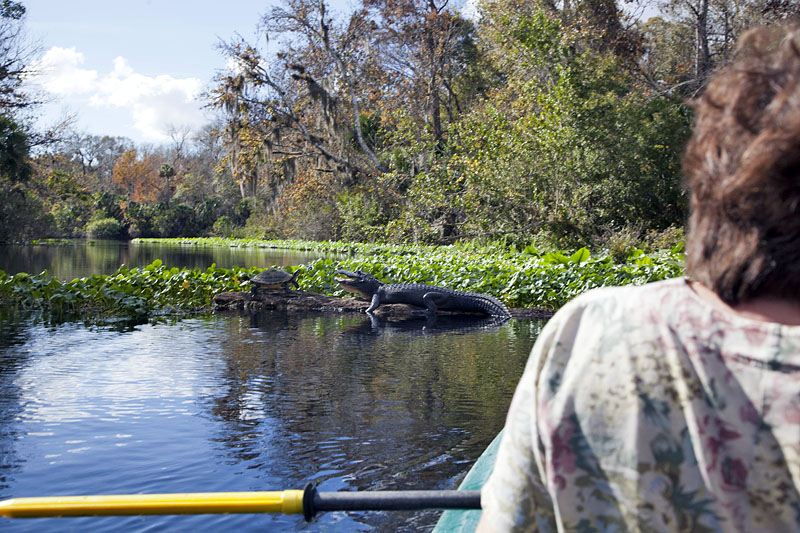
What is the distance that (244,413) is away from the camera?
16.9 feet

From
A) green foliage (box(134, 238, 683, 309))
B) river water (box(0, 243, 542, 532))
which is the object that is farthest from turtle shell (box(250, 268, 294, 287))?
river water (box(0, 243, 542, 532))

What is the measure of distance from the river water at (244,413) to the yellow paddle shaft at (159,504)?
6.07 ft

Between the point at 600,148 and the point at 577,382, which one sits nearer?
the point at 577,382

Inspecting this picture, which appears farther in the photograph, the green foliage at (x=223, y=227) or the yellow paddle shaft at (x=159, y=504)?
the green foliage at (x=223, y=227)

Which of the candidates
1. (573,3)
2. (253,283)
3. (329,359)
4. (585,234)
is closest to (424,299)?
(253,283)

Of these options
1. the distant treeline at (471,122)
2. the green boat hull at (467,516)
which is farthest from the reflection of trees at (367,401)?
the distant treeline at (471,122)

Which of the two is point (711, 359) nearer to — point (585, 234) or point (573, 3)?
point (585, 234)

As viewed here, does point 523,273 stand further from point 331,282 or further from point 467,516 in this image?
point 467,516

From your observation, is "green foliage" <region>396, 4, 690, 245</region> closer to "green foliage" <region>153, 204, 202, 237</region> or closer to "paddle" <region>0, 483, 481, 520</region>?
"paddle" <region>0, 483, 481, 520</region>

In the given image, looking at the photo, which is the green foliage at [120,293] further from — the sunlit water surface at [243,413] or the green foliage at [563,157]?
the green foliage at [563,157]

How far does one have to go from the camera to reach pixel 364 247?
24297 millimetres

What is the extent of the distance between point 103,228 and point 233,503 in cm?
5110

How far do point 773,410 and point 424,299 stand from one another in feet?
32.1

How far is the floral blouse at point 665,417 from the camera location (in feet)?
2.64
